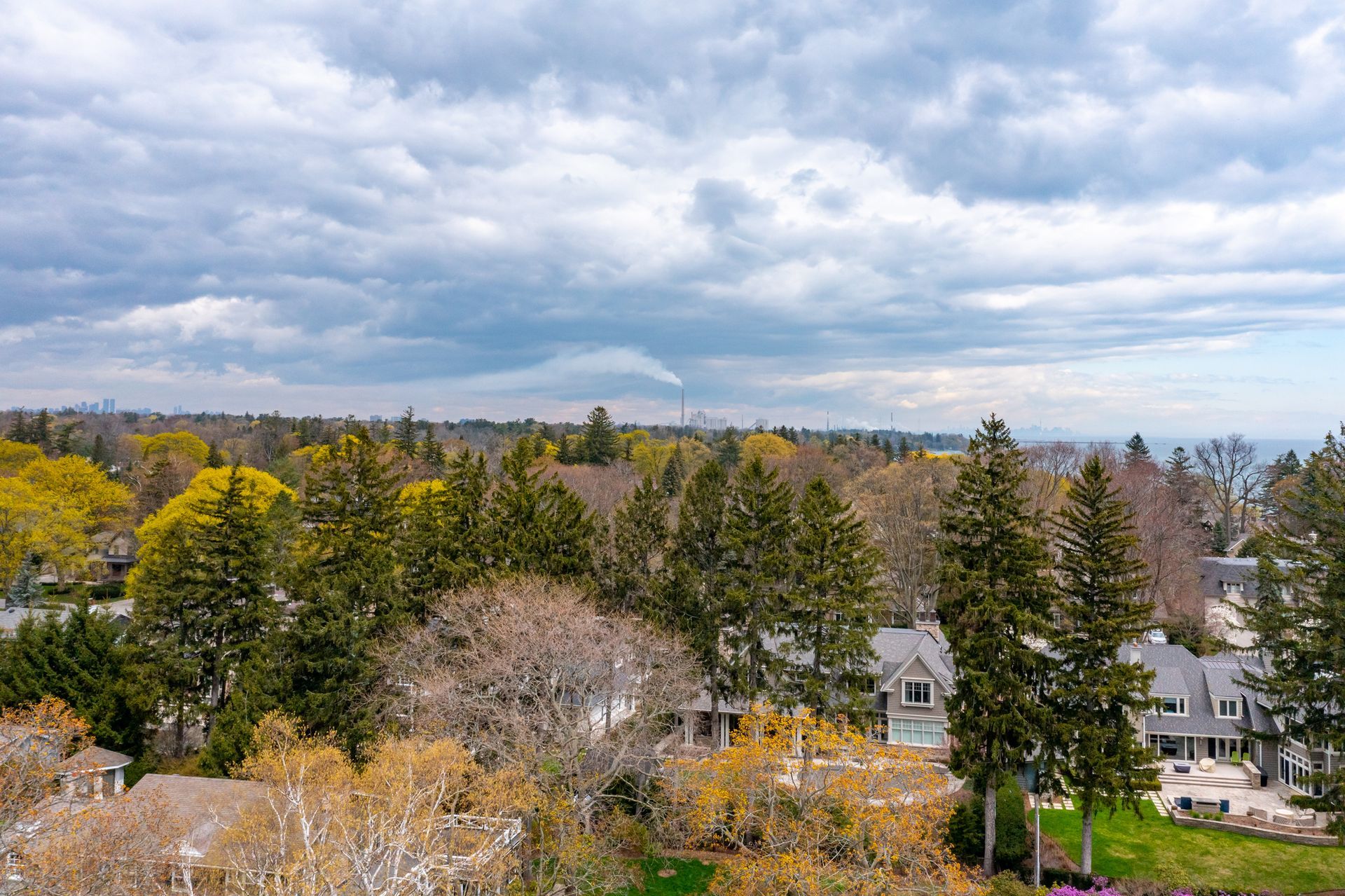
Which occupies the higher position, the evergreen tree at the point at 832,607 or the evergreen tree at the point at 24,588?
the evergreen tree at the point at 832,607

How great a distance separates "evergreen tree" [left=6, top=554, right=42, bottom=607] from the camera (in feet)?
145

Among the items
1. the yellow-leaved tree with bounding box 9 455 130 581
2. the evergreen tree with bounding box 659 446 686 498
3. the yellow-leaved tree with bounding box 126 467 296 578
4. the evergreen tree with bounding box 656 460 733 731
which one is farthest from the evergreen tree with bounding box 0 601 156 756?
the evergreen tree with bounding box 659 446 686 498

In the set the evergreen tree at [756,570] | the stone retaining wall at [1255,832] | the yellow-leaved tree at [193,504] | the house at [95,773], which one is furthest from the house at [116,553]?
the stone retaining wall at [1255,832]

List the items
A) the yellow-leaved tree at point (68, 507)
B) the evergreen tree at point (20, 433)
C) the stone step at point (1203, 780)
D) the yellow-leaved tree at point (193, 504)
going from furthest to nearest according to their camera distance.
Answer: the evergreen tree at point (20, 433) → the yellow-leaved tree at point (68, 507) → the yellow-leaved tree at point (193, 504) → the stone step at point (1203, 780)

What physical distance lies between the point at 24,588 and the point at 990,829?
172ft

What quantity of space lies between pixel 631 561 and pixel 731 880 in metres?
14.3

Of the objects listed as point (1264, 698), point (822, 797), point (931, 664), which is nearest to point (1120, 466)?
point (1264, 698)

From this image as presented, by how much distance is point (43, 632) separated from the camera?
25.5 meters

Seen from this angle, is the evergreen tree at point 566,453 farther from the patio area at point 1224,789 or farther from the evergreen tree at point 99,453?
the patio area at point 1224,789

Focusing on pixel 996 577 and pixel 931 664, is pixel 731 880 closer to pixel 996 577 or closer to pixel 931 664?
pixel 996 577

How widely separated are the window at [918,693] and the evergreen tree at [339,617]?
2091cm

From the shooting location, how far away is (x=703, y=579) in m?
28.4

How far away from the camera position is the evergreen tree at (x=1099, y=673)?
21.7 meters

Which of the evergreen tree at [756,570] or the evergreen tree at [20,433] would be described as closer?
the evergreen tree at [756,570]
